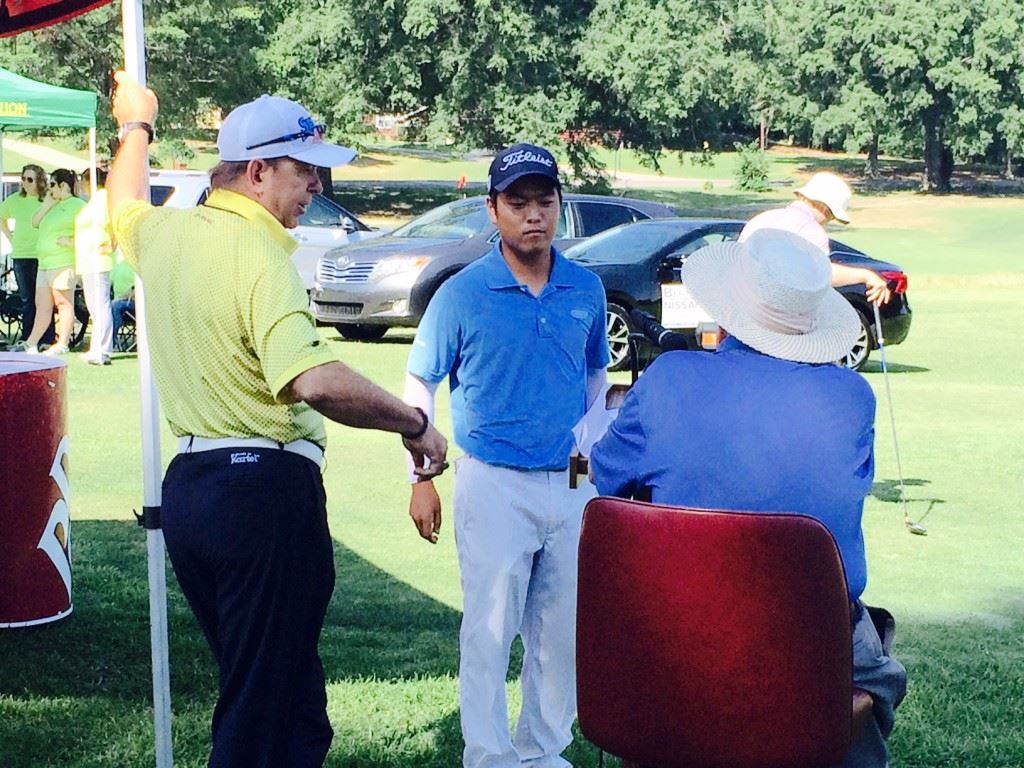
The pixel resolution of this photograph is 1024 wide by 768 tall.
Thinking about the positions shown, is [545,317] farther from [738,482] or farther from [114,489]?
[114,489]

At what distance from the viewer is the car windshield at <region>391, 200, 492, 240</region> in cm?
1875

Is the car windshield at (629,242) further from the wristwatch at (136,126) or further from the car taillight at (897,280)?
the wristwatch at (136,126)

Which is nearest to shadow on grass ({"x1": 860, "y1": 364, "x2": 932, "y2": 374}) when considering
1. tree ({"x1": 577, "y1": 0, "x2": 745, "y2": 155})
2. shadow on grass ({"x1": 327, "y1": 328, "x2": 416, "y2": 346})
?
shadow on grass ({"x1": 327, "y1": 328, "x2": 416, "y2": 346})

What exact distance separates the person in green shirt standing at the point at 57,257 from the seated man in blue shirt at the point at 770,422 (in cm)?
1379

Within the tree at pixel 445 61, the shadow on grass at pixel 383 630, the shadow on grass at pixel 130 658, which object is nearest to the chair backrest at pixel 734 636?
the shadow on grass at pixel 130 658

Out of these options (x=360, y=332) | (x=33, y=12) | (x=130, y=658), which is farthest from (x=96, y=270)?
(x=33, y=12)

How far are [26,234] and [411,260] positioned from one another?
14.4ft

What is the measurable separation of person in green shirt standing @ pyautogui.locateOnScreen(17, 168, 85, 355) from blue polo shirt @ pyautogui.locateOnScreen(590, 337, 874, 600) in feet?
45.6

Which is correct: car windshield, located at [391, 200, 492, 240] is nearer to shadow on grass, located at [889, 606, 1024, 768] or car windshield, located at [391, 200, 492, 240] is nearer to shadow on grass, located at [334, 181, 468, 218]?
shadow on grass, located at [889, 606, 1024, 768]

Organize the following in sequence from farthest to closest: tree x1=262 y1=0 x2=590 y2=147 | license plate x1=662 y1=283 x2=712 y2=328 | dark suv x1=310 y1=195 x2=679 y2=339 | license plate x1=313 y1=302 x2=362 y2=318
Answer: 1. tree x1=262 y1=0 x2=590 y2=147
2. license plate x1=313 y1=302 x2=362 y2=318
3. dark suv x1=310 y1=195 x2=679 y2=339
4. license plate x1=662 y1=283 x2=712 y2=328

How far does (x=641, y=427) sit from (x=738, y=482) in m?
0.25

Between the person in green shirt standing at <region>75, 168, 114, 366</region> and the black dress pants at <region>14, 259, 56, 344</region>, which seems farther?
the black dress pants at <region>14, 259, 56, 344</region>

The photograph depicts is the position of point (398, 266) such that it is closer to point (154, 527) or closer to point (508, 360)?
point (508, 360)

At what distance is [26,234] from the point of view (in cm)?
1658
